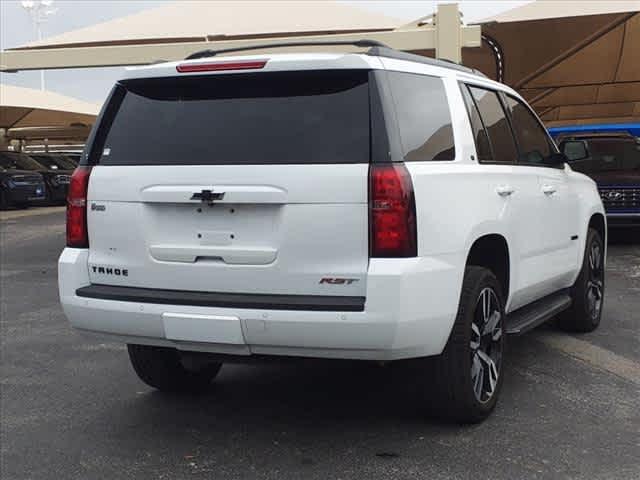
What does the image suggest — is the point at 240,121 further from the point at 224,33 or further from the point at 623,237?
the point at 623,237

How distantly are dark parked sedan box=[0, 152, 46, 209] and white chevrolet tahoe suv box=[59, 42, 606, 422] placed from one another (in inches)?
797

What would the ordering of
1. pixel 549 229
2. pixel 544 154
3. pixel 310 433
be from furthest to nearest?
pixel 544 154
pixel 549 229
pixel 310 433

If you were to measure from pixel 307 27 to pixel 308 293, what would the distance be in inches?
429

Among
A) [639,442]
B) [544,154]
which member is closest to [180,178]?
[639,442]

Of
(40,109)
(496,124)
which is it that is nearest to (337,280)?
(496,124)

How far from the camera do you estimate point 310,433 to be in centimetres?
429

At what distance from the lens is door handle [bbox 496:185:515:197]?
454cm

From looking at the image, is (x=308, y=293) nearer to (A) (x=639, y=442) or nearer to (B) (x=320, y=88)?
(B) (x=320, y=88)

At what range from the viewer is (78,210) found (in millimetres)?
4195

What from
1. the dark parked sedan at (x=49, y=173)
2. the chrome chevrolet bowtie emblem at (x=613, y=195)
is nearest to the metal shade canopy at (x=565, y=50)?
the chrome chevrolet bowtie emblem at (x=613, y=195)

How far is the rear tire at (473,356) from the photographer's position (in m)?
4.07

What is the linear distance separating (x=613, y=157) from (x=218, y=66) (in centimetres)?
987

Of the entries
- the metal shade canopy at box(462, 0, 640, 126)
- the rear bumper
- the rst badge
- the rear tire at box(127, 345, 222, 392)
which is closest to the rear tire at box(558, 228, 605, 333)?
the rear bumper

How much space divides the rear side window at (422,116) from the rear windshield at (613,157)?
8.73 meters
